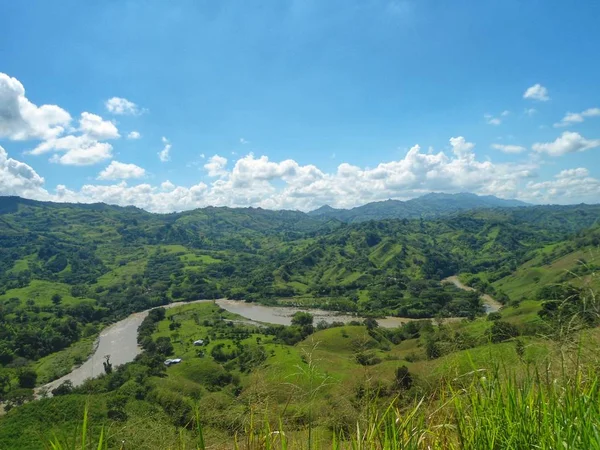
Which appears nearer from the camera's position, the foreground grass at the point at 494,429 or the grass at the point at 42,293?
the foreground grass at the point at 494,429

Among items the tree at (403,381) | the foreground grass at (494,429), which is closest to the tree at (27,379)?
the tree at (403,381)

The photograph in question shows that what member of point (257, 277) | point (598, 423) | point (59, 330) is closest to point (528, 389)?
point (598, 423)

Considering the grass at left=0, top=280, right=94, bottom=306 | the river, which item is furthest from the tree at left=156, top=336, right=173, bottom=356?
the grass at left=0, top=280, right=94, bottom=306

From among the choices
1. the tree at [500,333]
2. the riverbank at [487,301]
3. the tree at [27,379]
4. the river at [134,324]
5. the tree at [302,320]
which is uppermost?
the tree at [500,333]

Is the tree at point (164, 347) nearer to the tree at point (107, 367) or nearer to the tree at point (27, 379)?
the tree at point (107, 367)

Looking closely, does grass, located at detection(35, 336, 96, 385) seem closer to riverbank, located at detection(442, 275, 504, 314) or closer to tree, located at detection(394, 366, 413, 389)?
tree, located at detection(394, 366, 413, 389)

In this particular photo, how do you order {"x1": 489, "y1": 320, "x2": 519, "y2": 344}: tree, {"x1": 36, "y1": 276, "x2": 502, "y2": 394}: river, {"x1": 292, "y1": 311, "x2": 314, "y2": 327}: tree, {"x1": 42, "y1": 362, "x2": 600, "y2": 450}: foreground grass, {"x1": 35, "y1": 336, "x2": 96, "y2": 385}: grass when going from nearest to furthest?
{"x1": 42, "y1": 362, "x2": 600, "y2": 450}: foreground grass → {"x1": 489, "y1": 320, "x2": 519, "y2": 344}: tree → {"x1": 35, "y1": 336, "x2": 96, "y2": 385}: grass → {"x1": 36, "y1": 276, "x2": 502, "y2": 394}: river → {"x1": 292, "y1": 311, "x2": 314, "y2": 327}: tree

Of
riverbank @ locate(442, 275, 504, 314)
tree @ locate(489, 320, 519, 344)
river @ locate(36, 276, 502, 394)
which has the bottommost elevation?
river @ locate(36, 276, 502, 394)
